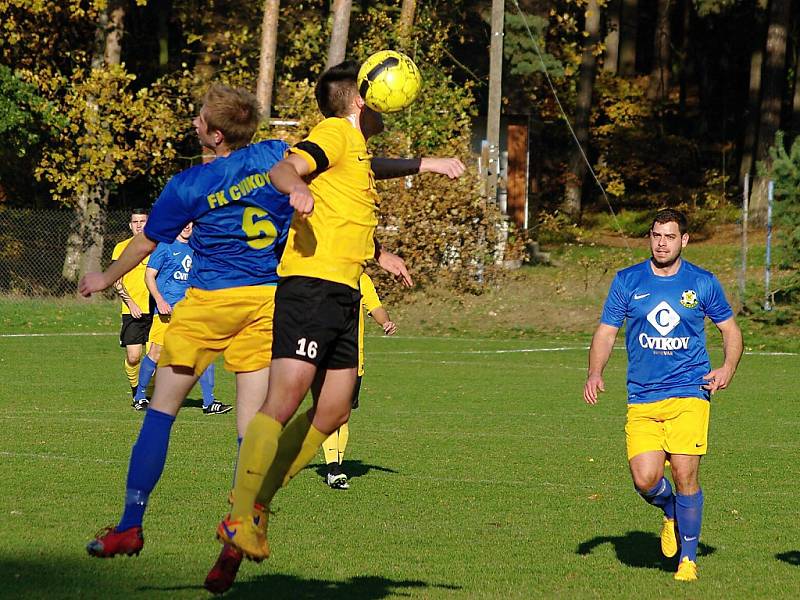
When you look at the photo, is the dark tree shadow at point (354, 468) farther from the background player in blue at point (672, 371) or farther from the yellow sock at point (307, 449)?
the yellow sock at point (307, 449)

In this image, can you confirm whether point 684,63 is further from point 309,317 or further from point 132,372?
point 309,317

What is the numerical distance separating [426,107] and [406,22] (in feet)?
9.76

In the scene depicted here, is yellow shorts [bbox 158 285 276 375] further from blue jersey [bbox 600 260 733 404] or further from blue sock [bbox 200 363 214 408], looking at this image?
blue sock [bbox 200 363 214 408]

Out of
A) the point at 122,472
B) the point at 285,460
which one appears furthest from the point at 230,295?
the point at 122,472

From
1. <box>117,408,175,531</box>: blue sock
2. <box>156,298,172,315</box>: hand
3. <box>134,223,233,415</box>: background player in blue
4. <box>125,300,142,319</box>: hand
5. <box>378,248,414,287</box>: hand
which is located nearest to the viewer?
<box>117,408,175,531</box>: blue sock

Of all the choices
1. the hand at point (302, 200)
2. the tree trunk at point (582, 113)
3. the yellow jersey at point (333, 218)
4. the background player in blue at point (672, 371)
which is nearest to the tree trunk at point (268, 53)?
the tree trunk at point (582, 113)

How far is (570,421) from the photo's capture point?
14922 millimetres

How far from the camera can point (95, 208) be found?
109ft

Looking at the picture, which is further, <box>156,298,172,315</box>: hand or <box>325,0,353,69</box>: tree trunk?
<box>325,0,353,69</box>: tree trunk

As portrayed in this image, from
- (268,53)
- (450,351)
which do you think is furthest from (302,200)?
(268,53)

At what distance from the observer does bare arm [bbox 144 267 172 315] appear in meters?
13.9

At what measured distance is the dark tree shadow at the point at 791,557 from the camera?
26.2 feet

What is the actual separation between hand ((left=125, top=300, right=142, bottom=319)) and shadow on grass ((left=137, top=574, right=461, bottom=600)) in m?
8.41

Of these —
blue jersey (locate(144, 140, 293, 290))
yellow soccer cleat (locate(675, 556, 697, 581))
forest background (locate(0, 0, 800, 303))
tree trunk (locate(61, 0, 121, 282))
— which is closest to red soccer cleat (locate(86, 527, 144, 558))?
blue jersey (locate(144, 140, 293, 290))
